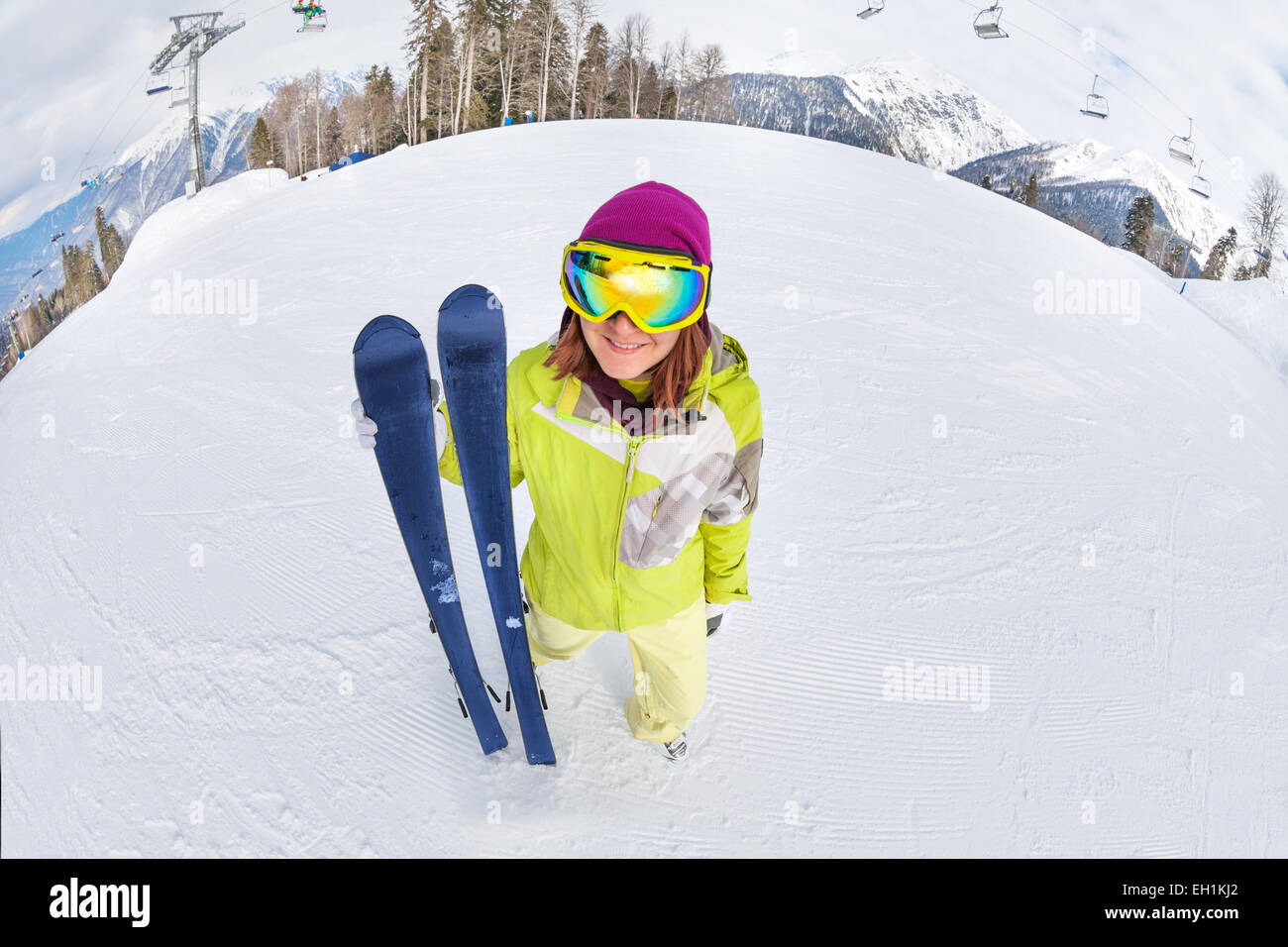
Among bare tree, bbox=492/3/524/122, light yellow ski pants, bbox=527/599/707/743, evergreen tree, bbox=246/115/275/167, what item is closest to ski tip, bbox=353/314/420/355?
light yellow ski pants, bbox=527/599/707/743

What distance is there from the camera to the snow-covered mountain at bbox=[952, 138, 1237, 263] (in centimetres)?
12069

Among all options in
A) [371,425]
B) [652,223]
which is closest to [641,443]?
[652,223]

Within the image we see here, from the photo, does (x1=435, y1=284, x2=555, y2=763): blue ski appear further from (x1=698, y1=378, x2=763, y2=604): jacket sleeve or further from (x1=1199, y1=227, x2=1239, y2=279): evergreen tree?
(x1=1199, y1=227, x2=1239, y2=279): evergreen tree

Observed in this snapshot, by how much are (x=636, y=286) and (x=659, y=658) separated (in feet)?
3.10

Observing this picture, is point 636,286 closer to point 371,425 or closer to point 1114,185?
point 371,425

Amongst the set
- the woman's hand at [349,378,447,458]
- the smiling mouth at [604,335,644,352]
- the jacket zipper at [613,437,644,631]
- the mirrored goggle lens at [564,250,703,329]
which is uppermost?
the mirrored goggle lens at [564,250,703,329]

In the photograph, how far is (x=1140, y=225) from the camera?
35469mm

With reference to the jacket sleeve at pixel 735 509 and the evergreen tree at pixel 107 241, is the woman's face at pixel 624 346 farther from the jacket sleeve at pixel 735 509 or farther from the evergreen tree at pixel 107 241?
the evergreen tree at pixel 107 241

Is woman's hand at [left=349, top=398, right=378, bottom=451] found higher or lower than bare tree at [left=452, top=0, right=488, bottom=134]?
lower

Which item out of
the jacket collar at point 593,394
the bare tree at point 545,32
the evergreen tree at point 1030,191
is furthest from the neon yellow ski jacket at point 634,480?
the evergreen tree at point 1030,191

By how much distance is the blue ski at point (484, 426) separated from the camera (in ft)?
4.98

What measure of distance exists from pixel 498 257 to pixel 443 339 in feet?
16.0

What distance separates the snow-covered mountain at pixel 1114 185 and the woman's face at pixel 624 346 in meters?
121
